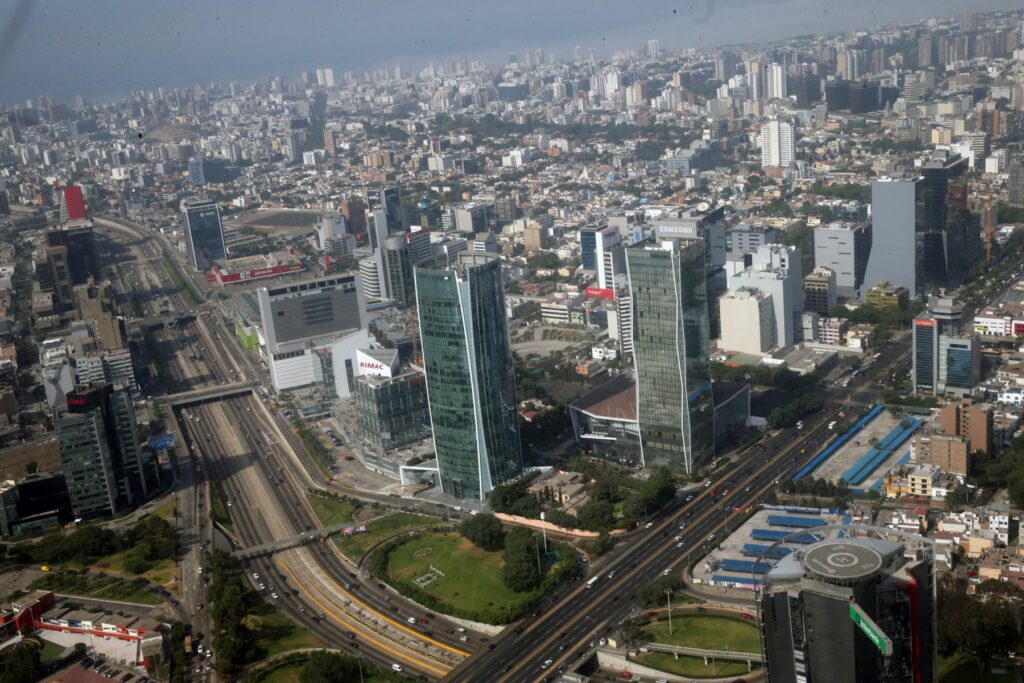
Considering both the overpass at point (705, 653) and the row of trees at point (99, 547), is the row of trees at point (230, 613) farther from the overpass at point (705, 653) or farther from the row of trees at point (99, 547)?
the overpass at point (705, 653)

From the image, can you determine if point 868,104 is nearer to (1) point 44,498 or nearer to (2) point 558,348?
(2) point 558,348

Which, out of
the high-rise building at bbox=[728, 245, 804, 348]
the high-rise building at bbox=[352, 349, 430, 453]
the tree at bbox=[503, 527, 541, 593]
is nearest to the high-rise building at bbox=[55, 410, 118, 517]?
the high-rise building at bbox=[352, 349, 430, 453]

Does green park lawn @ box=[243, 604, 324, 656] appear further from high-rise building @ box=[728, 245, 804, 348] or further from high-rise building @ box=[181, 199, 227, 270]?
high-rise building @ box=[181, 199, 227, 270]

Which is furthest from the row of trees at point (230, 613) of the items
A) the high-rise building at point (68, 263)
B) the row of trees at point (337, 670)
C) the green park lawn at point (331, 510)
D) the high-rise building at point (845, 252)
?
the high-rise building at point (68, 263)

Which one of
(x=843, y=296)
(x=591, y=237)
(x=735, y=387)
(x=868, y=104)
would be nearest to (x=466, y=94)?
(x=868, y=104)

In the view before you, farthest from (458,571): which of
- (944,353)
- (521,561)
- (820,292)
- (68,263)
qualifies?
(68,263)

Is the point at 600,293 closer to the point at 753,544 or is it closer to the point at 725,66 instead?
the point at 753,544
